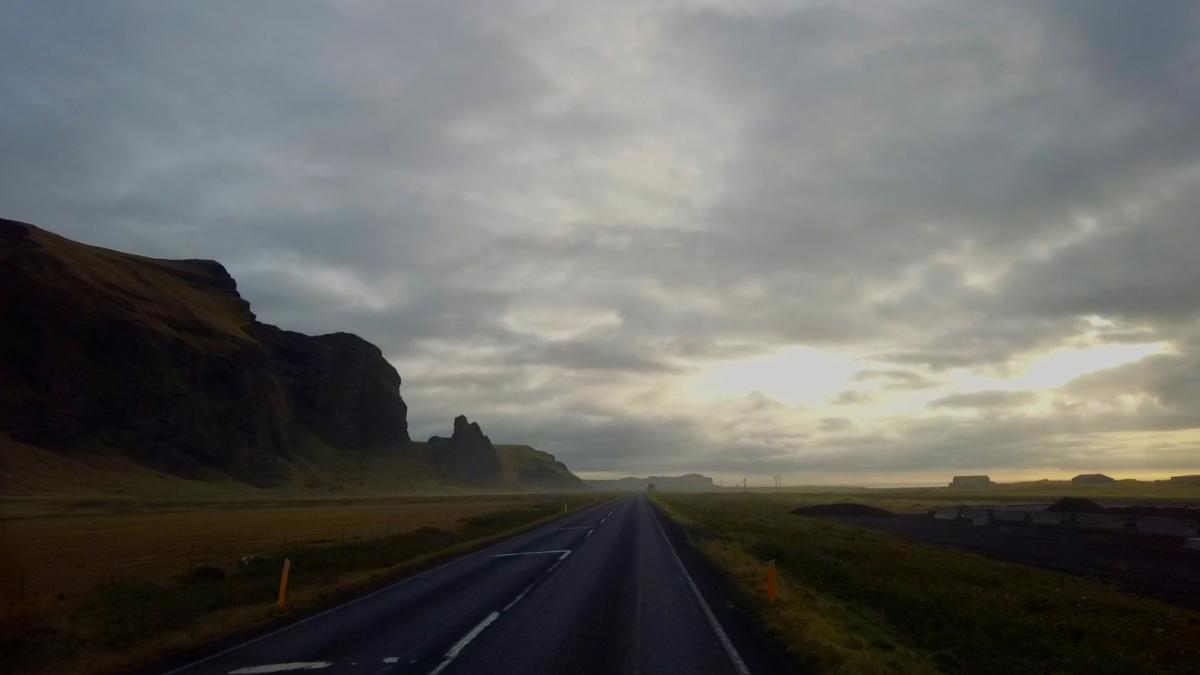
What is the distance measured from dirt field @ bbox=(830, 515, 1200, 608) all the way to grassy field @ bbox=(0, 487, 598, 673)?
25883 millimetres

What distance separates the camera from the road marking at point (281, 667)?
11.8 m

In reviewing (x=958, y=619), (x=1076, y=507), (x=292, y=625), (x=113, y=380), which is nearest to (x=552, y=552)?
(x=292, y=625)

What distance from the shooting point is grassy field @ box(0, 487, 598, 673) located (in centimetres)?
1505

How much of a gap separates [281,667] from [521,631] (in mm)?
4506

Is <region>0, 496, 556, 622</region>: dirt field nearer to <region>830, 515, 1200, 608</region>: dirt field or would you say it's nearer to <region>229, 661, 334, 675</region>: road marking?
<region>229, 661, 334, 675</region>: road marking

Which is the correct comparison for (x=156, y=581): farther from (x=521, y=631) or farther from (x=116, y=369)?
(x=116, y=369)

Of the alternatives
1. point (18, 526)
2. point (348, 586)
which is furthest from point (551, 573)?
point (18, 526)

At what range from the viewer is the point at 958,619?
16.9m

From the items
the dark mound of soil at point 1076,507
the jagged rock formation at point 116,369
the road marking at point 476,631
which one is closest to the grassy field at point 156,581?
the road marking at point 476,631

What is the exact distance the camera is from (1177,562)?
32.5 metres

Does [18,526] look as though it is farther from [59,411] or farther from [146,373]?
[146,373]

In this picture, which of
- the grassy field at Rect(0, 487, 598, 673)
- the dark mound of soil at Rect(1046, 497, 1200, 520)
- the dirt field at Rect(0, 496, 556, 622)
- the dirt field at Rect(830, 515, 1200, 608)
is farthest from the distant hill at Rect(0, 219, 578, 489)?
the dark mound of soil at Rect(1046, 497, 1200, 520)

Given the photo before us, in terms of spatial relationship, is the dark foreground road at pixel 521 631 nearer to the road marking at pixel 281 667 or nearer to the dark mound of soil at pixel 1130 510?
the road marking at pixel 281 667

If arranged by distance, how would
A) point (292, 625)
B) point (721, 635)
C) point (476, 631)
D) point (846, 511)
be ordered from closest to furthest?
point (721, 635) < point (476, 631) < point (292, 625) < point (846, 511)
